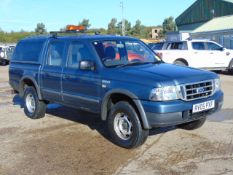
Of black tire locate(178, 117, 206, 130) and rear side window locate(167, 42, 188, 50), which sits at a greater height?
rear side window locate(167, 42, 188, 50)

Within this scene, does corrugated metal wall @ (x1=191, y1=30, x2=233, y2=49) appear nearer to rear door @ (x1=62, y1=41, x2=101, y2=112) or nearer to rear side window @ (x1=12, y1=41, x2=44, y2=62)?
rear side window @ (x1=12, y1=41, x2=44, y2=62)

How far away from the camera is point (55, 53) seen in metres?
8.15

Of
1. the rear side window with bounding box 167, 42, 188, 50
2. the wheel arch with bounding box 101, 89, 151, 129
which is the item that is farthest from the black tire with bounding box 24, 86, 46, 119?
the rear side window with bounding box 167, 42, 188, 50

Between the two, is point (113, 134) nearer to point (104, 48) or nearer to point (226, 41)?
point (104, 48)

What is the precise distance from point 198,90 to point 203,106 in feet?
0.88

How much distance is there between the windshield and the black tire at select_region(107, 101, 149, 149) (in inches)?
33.2

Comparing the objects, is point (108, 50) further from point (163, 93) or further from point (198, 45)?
point (198, 45)

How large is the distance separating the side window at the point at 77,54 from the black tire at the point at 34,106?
1.73 m

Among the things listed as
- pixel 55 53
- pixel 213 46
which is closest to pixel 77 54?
pixel 55 53

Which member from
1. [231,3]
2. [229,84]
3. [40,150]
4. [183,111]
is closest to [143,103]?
[183,111]

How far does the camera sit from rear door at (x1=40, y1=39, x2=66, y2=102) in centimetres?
786

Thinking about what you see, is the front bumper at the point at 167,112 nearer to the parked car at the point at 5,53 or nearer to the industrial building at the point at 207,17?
the parked car at the point at 5,53

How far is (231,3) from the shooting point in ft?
149

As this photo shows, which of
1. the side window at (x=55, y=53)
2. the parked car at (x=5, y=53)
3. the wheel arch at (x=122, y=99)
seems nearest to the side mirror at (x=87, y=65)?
the wheel arch at (x=122, y=99)
